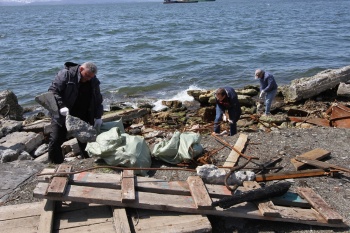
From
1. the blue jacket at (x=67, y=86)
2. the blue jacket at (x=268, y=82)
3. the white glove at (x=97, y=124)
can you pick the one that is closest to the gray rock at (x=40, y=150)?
the white glove at (x=97, y=124)

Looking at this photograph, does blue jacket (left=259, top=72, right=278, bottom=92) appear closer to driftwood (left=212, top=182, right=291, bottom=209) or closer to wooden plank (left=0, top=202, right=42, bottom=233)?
driftwood (left=212, top=182, right=291, bottom=209)

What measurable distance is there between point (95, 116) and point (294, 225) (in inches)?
136

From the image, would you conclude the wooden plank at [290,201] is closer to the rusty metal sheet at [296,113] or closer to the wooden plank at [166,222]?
the wooden plank at [166,222]

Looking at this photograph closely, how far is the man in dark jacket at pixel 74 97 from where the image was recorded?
17.5ft

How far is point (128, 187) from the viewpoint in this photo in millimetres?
3975

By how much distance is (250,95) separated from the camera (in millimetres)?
12703

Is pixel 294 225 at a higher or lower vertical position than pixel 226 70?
higher

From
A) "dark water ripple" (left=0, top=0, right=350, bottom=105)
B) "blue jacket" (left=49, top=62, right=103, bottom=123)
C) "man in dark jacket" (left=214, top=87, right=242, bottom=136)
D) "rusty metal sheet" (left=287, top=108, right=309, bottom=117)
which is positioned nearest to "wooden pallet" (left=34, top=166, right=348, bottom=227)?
"blue jacket" (left=49, top=62, right=103, bottom=123)

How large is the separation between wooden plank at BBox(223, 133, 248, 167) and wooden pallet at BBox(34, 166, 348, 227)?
3.60 feet

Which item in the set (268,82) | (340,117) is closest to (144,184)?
(340,117)

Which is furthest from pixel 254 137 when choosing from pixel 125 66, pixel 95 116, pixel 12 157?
pixel 125 66

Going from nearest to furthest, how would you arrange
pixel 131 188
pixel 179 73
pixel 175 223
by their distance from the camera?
pixel 175 223 < pixel 131 188 < pixel 179 73

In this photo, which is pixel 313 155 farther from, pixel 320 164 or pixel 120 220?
pixel 120 220

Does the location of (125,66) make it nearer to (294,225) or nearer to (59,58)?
(59,58)
